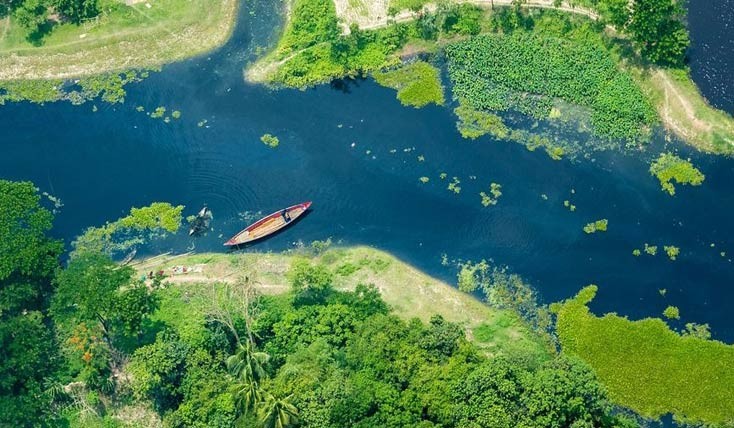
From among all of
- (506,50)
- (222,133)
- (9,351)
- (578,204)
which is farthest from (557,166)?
(9,351)

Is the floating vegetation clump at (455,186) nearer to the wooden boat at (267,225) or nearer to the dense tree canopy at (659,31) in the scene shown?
the wooden boat at (267,225)

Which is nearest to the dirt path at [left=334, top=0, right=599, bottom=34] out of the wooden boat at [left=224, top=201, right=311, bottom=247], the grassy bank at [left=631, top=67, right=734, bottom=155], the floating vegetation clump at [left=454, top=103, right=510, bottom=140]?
the grassy bank at [left=631, top=67, right=734, bottom=155]

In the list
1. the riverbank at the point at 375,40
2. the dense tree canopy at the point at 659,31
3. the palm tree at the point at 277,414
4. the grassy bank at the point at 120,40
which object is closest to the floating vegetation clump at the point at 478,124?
the riverbank at the point at 375,40

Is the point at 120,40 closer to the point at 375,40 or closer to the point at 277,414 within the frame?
the point at 375,40

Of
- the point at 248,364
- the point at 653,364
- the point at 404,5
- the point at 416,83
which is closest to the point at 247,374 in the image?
the point at 248,364

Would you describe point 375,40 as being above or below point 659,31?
below

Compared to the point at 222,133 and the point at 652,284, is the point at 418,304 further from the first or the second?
the point at 222,133

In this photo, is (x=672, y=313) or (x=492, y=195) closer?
(x=672, y=313)
